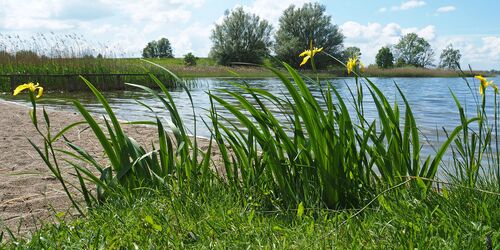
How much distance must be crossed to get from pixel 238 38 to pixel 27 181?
52327mm

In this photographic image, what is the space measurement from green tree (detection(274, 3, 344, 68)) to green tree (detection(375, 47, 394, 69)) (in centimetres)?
839

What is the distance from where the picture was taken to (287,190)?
2541 mm

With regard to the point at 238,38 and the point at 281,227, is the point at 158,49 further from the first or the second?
the point at 281,227

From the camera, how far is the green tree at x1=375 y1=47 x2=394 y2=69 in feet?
201

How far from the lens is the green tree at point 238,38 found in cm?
5428

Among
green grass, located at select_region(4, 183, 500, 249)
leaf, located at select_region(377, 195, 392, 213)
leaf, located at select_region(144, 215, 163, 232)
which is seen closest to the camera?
green grass, located at select_region(4, 183, 500, 249)

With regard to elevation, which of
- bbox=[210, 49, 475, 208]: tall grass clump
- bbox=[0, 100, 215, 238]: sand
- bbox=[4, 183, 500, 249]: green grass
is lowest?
bbox=[0, 100, 215, 238]: sand

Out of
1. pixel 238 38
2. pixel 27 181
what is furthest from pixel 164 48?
pixel 27 181

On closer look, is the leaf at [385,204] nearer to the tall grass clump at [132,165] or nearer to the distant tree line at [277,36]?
the tall grass clump at [132,165]

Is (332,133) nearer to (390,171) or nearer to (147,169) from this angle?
(390,171)

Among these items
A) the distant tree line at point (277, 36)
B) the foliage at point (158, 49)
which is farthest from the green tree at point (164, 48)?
the distant tree line at point (277, 36)

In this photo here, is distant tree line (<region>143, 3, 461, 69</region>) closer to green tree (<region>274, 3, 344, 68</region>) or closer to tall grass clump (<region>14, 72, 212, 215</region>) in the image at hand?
green tree (<region>274, 3, 344, 68</region>)

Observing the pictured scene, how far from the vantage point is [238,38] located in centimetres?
5497

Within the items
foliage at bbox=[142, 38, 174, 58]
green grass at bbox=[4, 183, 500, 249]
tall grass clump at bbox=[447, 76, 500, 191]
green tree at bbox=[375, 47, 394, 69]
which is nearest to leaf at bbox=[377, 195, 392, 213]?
green grass at bbox=[4, 183, 500, 249]
